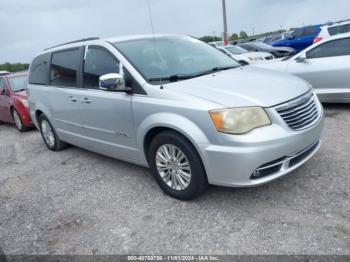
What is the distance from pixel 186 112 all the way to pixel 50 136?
3.62m

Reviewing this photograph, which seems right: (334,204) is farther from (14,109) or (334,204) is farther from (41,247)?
(14,109)

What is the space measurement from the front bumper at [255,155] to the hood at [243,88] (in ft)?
0.74

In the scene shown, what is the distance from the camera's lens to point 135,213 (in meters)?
3.49

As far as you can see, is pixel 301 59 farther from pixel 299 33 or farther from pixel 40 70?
pixel 299 33

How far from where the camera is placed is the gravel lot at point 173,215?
2.82m

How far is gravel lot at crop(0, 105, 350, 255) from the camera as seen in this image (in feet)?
9.24

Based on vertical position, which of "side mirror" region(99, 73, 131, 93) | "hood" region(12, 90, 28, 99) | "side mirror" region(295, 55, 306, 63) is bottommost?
"hood" region(12, 90, 28, 99)

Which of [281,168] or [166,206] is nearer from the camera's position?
[281,168]

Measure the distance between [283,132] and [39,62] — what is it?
458 cm

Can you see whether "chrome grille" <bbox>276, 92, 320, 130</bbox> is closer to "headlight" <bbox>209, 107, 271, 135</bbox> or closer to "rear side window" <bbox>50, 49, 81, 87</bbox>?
"headlight" <bbox>209, 107, 271, 135</bbox>

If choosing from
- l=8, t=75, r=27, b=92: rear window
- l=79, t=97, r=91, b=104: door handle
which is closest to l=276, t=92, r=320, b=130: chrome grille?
l=79, t=97, r=91, b=104: door handle

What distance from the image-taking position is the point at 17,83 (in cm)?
867

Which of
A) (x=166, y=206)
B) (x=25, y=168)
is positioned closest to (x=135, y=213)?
(x=166, y=206)

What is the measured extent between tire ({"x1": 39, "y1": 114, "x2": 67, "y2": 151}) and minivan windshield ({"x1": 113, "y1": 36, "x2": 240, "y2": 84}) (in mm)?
2403
